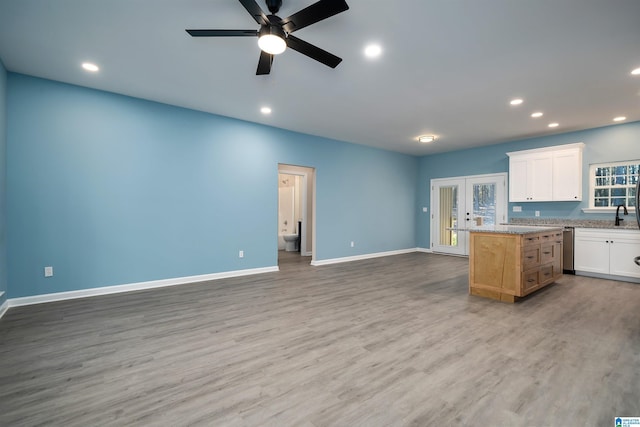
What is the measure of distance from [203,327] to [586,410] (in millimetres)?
2983

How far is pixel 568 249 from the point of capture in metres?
5.42

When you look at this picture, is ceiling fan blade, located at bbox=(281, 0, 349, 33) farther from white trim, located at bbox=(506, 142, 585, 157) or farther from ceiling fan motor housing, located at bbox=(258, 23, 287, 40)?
white trim, located at bbox=(506, 142, 585, 157)

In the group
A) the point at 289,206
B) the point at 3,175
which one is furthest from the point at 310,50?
the point at 289,206

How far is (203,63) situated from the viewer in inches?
127

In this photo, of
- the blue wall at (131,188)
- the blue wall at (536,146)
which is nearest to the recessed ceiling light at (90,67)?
the blue wall at (131,188)

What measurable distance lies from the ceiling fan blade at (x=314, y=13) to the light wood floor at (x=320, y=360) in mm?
2524

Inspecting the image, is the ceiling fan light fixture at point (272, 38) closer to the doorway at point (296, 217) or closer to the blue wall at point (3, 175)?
the blue wall at point (3, 175)

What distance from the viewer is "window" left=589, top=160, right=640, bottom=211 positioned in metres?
5.17

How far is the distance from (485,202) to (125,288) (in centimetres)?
759

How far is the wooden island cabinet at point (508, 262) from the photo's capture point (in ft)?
12.0

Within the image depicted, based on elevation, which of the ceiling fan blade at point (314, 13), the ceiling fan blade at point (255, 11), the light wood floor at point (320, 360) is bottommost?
the light wood floor at point (320, 360)

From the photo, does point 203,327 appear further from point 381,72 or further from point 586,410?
point 381,72

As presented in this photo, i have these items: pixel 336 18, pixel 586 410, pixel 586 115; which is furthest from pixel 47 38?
pixel 586 115

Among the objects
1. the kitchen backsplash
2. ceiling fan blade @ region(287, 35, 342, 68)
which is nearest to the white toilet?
the kitchen backsplash
